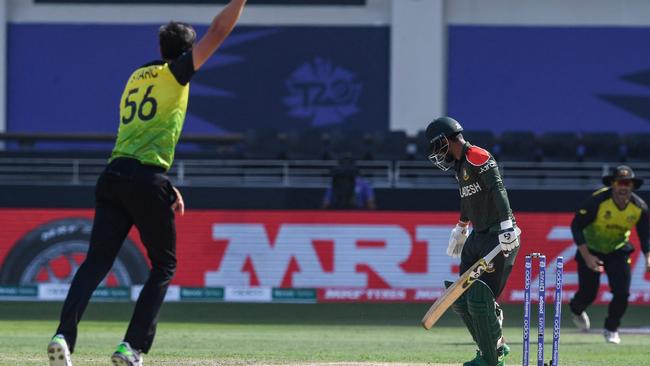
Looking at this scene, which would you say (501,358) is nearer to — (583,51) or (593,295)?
(593,295)

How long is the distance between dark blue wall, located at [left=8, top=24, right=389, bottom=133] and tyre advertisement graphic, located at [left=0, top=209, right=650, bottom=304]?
8481 millimetres

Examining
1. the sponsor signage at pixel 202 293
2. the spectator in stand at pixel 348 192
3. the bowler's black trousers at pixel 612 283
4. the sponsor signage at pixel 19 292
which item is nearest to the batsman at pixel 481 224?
the bowler's black trousers at pixel 612 283

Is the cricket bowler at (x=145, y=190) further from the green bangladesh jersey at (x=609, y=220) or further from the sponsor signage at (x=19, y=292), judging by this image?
the sponsor signage at (x=19, y=292)

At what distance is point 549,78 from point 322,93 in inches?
188

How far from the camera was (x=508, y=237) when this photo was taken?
8453 millimetres

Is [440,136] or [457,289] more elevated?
[440,136]

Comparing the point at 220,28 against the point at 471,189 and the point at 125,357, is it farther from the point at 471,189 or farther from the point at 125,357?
the point at 471,189

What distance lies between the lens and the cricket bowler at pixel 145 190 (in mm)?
7188

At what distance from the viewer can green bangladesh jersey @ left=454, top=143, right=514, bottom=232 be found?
342 inches

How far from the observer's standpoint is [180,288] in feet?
58.1

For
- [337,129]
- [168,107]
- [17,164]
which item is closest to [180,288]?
[17,164]

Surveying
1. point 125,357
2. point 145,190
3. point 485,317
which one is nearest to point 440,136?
point 485,317

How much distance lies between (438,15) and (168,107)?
64.2 ft

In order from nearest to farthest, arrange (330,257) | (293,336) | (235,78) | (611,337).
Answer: (611,337), (293,336), (330,257), (235,78)
